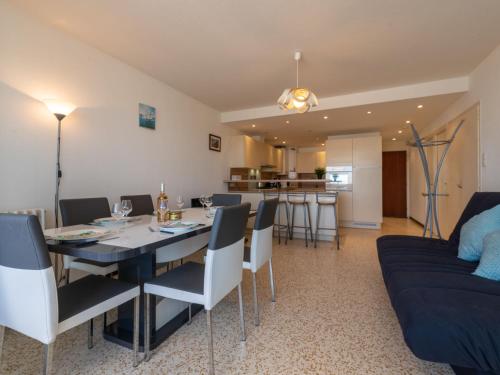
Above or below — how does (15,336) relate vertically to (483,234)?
below

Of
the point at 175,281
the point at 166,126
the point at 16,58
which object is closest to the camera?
the point at 175,281

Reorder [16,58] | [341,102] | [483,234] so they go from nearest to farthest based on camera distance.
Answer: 1. [483,234]
2. [16,58]
3. [341,102]

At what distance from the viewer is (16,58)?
209 centimetres

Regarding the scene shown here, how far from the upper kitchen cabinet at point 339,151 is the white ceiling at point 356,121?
255mm

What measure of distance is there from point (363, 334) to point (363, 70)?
2.99 meters

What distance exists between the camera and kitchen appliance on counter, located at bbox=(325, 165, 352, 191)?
575 centimetres

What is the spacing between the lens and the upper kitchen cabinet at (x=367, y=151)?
216 inches

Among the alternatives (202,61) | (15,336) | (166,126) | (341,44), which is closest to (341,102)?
(341,44)

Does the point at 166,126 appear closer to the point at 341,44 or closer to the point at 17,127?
the point at 17,127

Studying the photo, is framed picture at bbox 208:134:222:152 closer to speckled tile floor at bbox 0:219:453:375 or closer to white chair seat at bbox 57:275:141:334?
speckled tile floor at bbox 0:219:453:375

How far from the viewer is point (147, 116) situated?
3367 mm

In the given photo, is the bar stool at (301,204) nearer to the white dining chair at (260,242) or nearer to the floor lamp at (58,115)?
the white dining chair at (260,242)

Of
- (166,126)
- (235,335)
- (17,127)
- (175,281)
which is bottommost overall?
(235,335)

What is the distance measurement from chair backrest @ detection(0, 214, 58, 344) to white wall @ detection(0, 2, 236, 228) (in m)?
1.42
